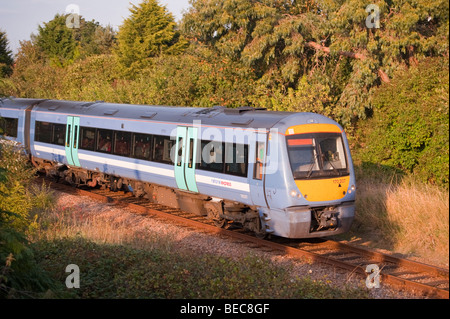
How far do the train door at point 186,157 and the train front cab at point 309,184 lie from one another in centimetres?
286

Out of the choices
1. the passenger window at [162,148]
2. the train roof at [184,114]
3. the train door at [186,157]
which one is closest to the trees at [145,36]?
the train roof at [184,114]

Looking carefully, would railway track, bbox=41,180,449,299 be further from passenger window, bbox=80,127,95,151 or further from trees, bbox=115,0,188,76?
trees, bbox=115,0,188,76

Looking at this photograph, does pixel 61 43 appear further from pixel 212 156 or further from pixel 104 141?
pixel 212 156

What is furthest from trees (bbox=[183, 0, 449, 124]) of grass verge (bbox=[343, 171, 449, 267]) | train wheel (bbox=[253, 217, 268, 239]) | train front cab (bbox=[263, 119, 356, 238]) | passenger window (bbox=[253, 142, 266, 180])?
train wheel (bbox=[253, 217, 268, 239])

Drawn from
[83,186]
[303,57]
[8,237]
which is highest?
[303,57]

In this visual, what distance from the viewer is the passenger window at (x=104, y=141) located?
17.6 meters

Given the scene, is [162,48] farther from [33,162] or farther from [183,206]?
[183,206]

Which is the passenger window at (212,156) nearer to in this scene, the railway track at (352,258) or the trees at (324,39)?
the railway track at (352,258)

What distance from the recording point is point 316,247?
12023mm

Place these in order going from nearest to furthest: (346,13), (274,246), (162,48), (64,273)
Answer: (64,273) < (274,246) < (346,13) < (162,48)

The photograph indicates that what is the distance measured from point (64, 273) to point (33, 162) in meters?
14.8

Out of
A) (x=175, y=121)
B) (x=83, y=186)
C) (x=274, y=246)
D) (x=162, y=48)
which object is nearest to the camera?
(x=274, y=246)

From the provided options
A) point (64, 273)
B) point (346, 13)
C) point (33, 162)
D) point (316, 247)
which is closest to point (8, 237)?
point (64, 273)

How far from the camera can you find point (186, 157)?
14141 millimetres
